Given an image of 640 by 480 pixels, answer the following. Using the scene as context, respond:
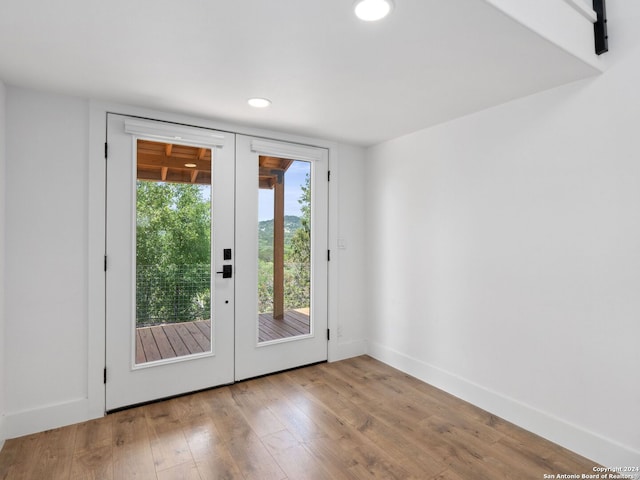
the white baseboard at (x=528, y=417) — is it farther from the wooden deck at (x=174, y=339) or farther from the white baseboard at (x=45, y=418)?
the white baseboard at (x=45, y=418)

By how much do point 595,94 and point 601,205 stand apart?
2.18 ft

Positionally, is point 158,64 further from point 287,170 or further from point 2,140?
point 287,170

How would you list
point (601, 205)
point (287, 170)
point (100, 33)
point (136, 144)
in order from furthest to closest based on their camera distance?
point (287, 170) → point (136, 144) → point (601, 205) → point (100, 33)

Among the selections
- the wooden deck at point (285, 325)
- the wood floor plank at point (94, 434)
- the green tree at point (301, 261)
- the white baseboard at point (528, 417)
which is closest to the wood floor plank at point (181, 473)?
the wood floor plank at point (94, 434)

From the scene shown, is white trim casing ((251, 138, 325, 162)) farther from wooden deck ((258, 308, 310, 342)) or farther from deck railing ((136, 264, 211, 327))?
wooden deck ((258, 308, 310, 342))

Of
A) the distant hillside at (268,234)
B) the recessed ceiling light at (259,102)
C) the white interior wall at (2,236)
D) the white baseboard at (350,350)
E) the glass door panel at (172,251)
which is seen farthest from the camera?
the white baseboard at (350,350)

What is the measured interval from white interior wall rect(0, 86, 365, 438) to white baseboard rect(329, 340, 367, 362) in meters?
2.12

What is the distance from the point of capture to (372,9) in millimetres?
1500

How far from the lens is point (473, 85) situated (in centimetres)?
226

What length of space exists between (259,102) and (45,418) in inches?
103

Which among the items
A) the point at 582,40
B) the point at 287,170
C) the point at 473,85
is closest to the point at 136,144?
the point at 287,170

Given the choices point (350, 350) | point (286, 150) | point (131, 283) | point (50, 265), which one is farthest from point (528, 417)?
point (50, 265)

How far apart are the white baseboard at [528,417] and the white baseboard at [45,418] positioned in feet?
8.73

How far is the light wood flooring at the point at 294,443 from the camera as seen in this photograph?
1966mm
